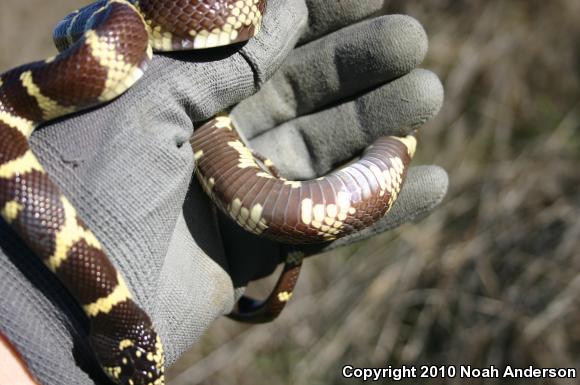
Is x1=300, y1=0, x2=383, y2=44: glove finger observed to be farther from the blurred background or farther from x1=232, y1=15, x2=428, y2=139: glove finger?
the blurred background

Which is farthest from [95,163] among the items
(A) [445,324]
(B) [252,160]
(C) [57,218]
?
(A) [445,324]

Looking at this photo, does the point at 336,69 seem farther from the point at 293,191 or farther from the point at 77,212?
the point at 77,212

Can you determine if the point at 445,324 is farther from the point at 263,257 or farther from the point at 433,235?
the point at 263,257

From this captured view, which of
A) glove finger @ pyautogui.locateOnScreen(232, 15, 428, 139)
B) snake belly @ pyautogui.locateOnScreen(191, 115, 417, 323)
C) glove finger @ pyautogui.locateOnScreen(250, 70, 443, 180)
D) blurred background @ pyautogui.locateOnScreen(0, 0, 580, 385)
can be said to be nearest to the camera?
snake belly @ pyautogui.locateOnScreen(191, 115, 417, 323)

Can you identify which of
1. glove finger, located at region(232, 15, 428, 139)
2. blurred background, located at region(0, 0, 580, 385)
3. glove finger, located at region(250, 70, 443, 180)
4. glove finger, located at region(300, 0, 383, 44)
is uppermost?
glove finger, located at region(300, 0, 383, 44)

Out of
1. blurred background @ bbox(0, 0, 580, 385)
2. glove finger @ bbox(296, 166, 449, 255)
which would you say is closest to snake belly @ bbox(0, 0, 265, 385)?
glove finger @ bbox(296, 166, 449, 255)

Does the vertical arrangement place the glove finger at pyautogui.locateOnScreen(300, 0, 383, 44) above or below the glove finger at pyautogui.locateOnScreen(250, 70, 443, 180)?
above

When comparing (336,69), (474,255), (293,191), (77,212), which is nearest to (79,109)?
(77,212)
